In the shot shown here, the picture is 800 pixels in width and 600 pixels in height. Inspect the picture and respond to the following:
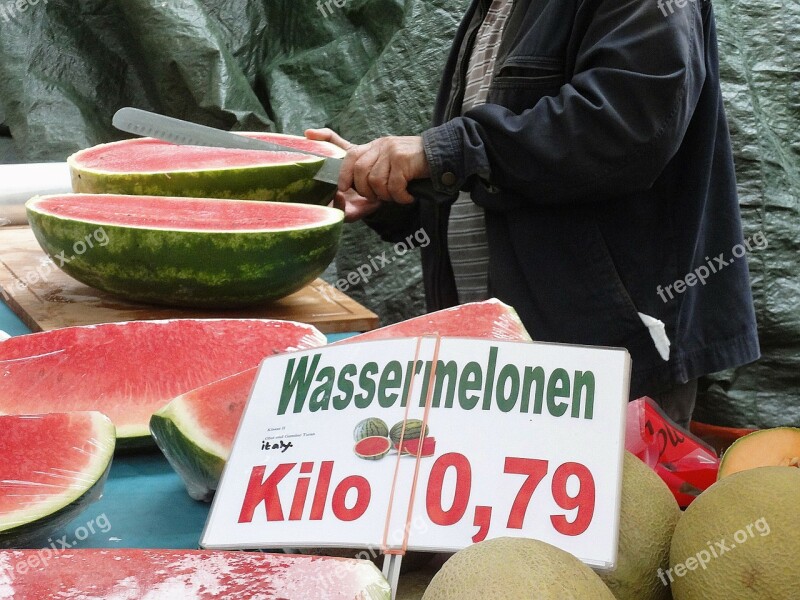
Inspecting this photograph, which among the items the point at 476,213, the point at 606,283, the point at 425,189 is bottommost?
the point at 606,283

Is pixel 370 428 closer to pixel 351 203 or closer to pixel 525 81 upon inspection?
pixel 525 81

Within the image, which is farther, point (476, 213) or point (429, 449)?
point (476, 213)

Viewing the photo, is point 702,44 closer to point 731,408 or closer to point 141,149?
point 141,149

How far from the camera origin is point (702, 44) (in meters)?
1.96

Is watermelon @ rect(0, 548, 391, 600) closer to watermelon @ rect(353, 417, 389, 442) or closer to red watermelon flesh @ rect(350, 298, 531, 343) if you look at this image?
watermelon @ rect(353, 417, 389, 442)

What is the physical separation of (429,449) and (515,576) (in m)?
0.28

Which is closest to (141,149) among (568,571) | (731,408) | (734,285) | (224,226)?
(224,226)

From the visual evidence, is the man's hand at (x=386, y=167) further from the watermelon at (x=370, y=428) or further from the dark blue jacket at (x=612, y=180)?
the watermelon at (x=370, y=428)

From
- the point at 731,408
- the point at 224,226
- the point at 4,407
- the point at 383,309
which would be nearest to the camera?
the point at 4,407

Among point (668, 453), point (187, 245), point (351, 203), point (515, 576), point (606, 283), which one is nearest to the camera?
point (515, 576)

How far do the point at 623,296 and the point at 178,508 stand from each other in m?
1.25

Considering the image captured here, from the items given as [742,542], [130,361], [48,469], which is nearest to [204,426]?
[48,469]

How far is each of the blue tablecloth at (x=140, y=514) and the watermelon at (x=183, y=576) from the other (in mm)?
193

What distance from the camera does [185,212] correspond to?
196 centimetres
